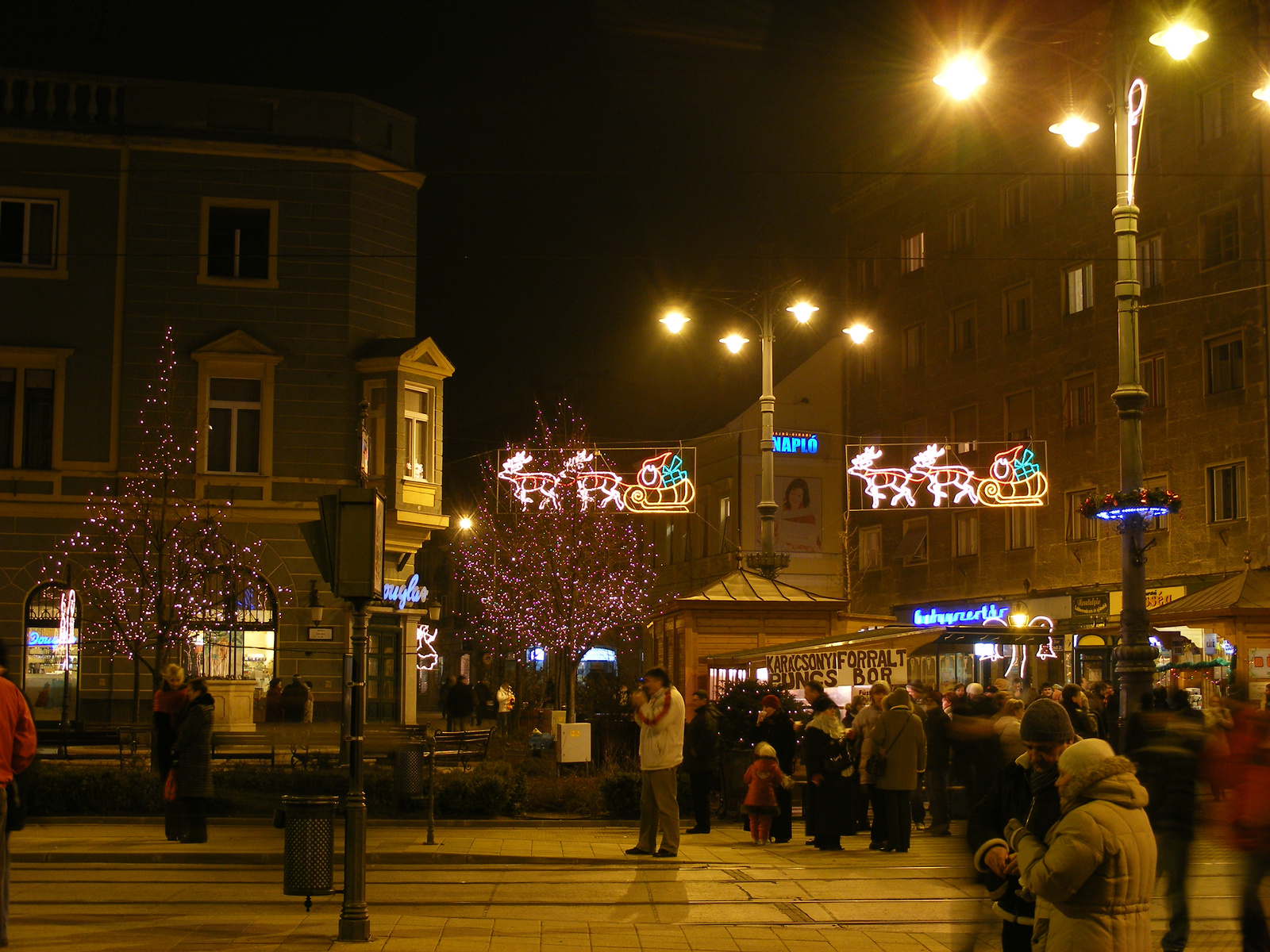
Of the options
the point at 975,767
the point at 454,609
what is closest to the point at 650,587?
the point at 454,609

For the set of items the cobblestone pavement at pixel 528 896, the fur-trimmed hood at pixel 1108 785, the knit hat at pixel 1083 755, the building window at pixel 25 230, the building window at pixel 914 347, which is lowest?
the cobblestone pavement at pixel 528 896

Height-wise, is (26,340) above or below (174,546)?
above

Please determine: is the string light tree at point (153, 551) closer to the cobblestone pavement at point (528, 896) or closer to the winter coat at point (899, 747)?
the cobblestone pavement at point (528, 896)

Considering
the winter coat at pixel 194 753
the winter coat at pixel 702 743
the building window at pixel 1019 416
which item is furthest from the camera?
the building window at pixel 1019 416

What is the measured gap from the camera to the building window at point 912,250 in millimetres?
49312

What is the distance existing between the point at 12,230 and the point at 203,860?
21382mm

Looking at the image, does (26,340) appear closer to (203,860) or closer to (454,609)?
(203,860)

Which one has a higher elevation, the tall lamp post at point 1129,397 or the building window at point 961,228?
the building window at point 961,228

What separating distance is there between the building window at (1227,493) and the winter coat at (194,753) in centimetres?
2805

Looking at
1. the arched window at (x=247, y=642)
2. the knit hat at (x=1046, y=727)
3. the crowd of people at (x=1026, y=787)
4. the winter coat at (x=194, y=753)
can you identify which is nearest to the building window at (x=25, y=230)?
the arched window at (x=247, y=642)

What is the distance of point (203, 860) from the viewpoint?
14609mm

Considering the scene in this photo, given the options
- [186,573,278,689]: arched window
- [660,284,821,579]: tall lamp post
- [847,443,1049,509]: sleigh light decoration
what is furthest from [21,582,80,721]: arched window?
[847,443,1049,509]: sleigh light decoration

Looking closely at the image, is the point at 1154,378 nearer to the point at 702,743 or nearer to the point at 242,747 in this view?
the point at 242,747

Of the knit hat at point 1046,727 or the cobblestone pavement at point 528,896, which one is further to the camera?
the cobblestone pavement at point 528,896
